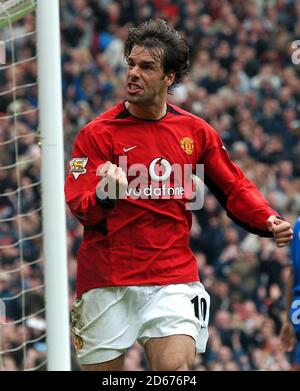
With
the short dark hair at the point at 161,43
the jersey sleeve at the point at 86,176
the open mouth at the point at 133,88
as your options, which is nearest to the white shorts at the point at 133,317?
the jersey sleeve at the point at 86,176

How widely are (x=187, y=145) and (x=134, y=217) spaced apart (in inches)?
18.0

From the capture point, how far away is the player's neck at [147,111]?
6531 mm

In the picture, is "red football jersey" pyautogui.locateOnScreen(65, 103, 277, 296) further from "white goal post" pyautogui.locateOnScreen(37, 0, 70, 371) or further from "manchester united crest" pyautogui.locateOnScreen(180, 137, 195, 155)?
"white goal post" pyautogui.locateOnScreen(37, 0, 70, 371)

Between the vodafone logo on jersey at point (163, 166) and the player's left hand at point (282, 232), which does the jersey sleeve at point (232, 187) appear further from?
the vodafone logo on jersey at point (163, 166)

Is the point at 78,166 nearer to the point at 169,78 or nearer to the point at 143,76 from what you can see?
the point at 143,76

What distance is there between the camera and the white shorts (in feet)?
20.8

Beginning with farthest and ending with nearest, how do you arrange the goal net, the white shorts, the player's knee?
the goal net, the white shorts, the player's knee

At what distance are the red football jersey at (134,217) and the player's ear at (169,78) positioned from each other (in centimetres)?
17

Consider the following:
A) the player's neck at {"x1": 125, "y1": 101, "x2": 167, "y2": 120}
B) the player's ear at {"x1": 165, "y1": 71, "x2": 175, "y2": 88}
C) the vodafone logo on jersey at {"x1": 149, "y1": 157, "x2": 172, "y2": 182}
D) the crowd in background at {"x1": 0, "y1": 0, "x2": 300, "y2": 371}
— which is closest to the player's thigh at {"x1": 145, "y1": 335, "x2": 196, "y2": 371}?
the vodafone logo on jersey at {"x1": 149, "y1": 157, "x2": 172, "y2": 182}

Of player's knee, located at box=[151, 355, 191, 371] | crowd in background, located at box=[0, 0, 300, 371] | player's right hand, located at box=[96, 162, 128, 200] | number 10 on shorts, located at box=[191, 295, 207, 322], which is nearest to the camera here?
player's right hand, located at box=[96, 162, 128, 200]

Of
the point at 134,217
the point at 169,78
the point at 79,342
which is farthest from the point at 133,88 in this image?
the point at 79,342

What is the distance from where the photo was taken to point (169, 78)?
6582 millimetres

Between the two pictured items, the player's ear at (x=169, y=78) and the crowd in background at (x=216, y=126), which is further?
the crowd in background at (x=216, y=126)

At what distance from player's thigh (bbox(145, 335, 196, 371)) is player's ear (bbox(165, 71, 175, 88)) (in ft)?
4.08
